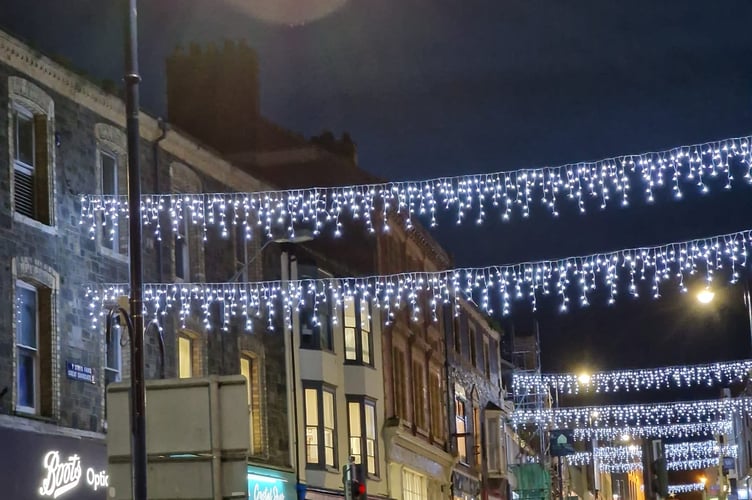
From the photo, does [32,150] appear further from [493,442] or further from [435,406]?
[493,442]

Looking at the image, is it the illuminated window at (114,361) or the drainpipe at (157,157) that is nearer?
the illuminated window at (114,361)

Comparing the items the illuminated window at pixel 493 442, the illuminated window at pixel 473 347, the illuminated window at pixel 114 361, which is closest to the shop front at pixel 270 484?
the illuminated window at pixel 114 361

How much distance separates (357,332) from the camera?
3556 cm

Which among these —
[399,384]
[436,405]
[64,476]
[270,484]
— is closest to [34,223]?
[64,476]

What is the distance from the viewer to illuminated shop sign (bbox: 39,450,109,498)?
2012cm

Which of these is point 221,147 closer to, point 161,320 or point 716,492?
point 161,320

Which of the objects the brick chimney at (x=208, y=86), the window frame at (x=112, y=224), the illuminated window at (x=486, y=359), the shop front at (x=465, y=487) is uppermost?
the brick chimney at (x=208, y=86)

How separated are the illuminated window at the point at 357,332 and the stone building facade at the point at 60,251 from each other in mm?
9537

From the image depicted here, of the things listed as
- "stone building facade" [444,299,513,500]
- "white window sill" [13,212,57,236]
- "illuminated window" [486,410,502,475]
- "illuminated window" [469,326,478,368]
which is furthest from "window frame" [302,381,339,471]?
"illuminated window" [486,410,502,475]

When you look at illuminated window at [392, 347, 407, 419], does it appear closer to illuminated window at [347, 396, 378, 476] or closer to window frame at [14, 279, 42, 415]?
illuminated window at [347, 396, 378, 476]

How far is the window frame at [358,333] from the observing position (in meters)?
35.1

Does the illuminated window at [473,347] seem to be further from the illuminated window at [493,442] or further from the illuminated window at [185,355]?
the illuminated window at [185,355]

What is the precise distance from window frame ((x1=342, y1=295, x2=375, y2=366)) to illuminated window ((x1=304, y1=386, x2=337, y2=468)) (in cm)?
228

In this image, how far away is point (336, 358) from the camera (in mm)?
34000
